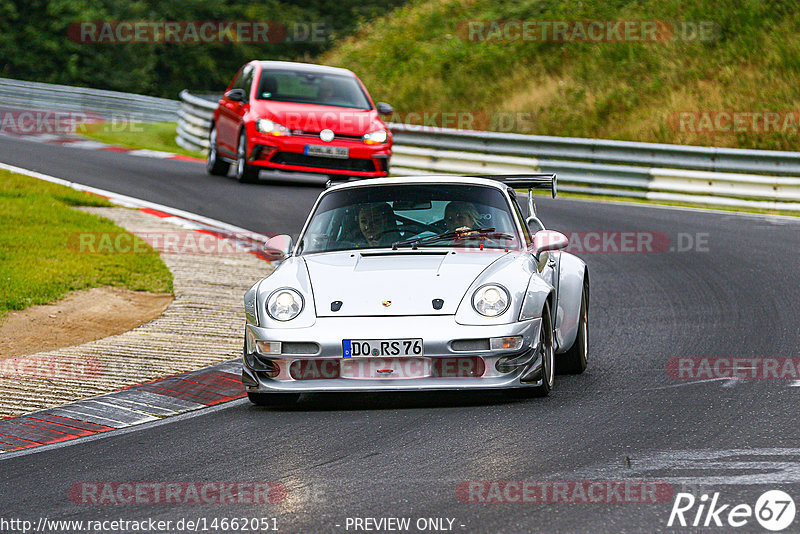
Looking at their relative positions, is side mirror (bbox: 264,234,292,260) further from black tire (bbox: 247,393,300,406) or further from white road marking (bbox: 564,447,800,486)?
white road marking (bbox: 564,447,800,486)

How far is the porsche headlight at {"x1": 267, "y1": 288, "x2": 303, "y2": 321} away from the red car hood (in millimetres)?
11183

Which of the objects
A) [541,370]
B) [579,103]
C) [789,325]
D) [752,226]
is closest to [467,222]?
[541,370]

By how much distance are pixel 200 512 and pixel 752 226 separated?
12715 millimetres

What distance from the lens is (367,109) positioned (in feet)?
63.8

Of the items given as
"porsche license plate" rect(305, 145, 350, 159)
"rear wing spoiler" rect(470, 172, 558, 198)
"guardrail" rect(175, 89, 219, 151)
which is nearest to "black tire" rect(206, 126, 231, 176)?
"porsche license plate" rect(305, 145, 350, 159)

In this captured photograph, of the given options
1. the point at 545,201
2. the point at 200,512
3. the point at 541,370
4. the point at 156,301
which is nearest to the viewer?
the point at 200,512

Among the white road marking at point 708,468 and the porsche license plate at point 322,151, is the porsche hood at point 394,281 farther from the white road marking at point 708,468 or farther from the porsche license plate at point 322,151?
the porsche license plate at point 322,151

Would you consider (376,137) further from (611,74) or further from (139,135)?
(139,135)

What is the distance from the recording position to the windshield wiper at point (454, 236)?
8.31 metres

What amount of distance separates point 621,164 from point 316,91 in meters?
5.18

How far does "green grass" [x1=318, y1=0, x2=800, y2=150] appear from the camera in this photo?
2569cm

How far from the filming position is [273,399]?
7.78m

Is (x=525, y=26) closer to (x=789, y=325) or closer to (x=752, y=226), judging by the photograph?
(x=752, y=226)

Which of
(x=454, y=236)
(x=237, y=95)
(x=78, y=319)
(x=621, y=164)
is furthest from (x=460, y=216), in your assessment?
(x=621, y=164)
